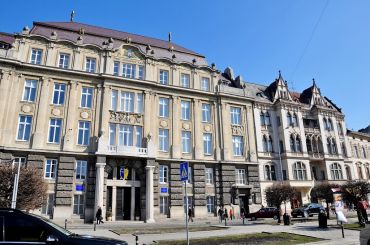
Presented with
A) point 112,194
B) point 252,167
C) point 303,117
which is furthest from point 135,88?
point 303,117

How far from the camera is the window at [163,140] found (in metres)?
36.0

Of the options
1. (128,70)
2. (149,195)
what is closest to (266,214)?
(149,195)

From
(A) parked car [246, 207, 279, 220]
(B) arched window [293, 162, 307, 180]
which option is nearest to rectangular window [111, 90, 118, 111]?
(A) parked car [246, 207, 279, 220]

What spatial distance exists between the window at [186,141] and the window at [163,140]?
2217 millimetres

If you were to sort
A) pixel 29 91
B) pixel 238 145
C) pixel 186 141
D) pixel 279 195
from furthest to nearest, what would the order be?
pixel 238 145, pixel 186 141, pixel 29 91, pixel 279 195

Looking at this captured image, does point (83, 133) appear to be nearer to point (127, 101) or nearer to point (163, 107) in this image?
point (127, 101)

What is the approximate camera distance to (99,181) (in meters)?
30.7

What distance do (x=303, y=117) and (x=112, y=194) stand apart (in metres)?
32.5

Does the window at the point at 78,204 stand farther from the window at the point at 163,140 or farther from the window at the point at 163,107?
the window at the point at 163,107

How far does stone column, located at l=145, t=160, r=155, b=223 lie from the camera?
104 ft

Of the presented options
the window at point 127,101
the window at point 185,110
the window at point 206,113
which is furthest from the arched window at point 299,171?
the window at point 127,101

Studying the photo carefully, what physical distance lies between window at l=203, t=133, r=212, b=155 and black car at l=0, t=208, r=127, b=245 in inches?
1280

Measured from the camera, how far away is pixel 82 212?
30438 millimetres

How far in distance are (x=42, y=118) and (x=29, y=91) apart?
349 centimetres
